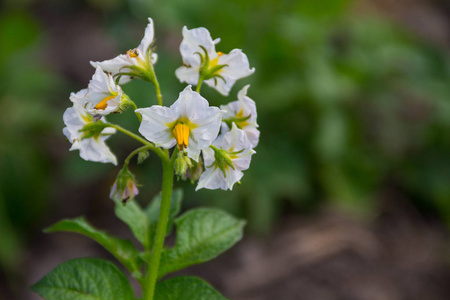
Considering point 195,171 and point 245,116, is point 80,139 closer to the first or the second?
point 195,171

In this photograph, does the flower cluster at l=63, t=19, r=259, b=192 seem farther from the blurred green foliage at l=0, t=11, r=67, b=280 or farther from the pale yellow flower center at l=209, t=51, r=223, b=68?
the blurred green foliage at l=0, t=11, r=67, b=280

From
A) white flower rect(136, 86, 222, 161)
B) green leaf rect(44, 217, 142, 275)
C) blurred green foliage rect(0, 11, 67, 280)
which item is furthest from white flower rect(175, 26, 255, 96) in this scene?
blurred green foliage rect(0, 11, 67, 280)

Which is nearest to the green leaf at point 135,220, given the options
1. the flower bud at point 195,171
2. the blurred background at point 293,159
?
the flower bud at point 195,171

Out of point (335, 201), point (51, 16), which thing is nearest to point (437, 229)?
point (335, 201)

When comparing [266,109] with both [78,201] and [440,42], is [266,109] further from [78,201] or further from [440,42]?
[440,42]

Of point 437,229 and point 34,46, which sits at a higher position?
point 34,46

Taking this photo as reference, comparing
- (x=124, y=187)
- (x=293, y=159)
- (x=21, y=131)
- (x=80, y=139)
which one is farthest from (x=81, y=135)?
(x=21, y=131)
